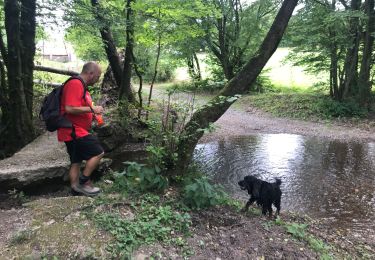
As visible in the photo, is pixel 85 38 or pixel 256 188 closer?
pixel 256 188

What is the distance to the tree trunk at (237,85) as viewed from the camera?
17.4 ft

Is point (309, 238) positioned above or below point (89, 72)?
below

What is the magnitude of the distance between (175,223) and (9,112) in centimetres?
522

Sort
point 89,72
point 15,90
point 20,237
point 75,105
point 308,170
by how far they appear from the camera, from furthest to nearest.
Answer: point 308,170
point 15,90
point 89,72
point 75,105
point 20,237

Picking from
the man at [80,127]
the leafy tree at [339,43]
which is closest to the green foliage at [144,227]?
the man at [80,127]

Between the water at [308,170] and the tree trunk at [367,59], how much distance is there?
15.5 ft

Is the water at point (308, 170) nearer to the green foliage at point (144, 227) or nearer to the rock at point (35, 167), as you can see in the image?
the green foliage at point (144, 227)

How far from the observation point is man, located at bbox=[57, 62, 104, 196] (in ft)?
14.4

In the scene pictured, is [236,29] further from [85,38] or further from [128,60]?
[128,60]

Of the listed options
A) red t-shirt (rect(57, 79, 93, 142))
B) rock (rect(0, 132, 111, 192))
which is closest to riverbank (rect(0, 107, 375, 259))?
rock (rect(0, 132, 111, 192))

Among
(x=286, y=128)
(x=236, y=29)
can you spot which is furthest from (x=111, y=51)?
(x=236, y=29)

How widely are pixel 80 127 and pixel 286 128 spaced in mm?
9691

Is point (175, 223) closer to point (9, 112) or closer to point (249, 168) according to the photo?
point (249, 168)

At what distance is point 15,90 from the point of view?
281 inches
